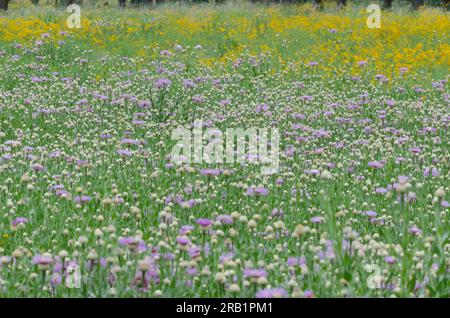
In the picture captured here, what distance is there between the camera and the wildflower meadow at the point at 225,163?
3.23 meters

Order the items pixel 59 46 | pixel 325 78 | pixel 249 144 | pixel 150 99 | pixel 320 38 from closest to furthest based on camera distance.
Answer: pixel 249 144 → pixel 150 99 → pixel 325 78 → pixel 59 46 → pixel 320 38

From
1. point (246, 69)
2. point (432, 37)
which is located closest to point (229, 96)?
point (246, 69)

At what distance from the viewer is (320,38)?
55.4 feet

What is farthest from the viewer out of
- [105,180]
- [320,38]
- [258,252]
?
→ [320,38]

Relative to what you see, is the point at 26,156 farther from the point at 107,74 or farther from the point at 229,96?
the point at 107,74

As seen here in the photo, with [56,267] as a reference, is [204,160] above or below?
below

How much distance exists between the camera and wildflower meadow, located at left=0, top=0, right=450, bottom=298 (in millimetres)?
3227

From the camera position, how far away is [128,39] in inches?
681

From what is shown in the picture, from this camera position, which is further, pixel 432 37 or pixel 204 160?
pixel 432 37

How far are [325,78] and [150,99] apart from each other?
4.86m

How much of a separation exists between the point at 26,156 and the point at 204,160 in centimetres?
175

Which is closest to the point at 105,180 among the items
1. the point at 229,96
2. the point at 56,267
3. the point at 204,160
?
the point at 204,160

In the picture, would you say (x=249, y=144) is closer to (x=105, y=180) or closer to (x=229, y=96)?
(x=105, y=180)

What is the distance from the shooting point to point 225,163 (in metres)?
6.33
